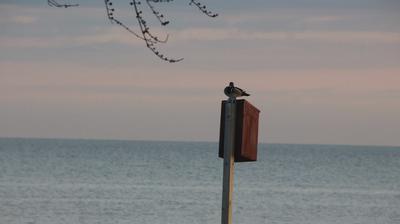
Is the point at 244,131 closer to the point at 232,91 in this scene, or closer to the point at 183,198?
the point at 232,91

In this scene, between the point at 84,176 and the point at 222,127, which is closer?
the point at 222,127

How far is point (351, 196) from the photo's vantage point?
51.5m

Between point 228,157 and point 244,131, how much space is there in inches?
7.6

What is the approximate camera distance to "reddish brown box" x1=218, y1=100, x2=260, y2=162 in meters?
7.72

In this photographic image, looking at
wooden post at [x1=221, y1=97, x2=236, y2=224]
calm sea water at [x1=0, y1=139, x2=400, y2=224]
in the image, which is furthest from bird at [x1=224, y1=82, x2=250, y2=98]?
calm sea water at [x1=0, y1=139, x2=400, y2=224]

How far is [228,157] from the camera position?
7695 millimetres

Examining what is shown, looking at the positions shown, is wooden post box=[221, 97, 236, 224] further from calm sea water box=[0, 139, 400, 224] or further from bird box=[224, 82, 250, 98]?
calm sea water box=[0, 139, 400, 224]

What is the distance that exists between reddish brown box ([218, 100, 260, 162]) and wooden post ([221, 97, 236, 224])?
0.09ft

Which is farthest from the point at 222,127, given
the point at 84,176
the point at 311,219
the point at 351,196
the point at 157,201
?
the point at 84,176

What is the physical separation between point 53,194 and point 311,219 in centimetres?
1293

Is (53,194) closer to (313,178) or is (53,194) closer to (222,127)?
(313,178)

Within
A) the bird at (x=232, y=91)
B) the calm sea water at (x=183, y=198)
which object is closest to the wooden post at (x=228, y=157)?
the bird at (x=232, y=91)

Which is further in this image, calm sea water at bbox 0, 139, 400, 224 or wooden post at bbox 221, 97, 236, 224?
calm sea water at bbox 0, 139, 400, 224

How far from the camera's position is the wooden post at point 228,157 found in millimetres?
7652
